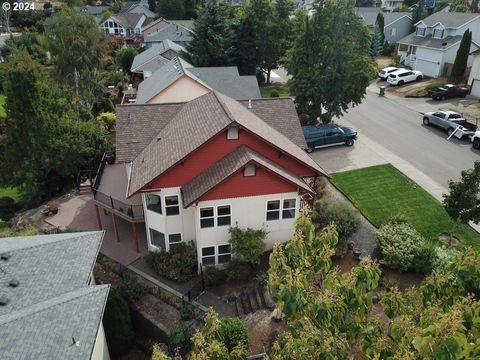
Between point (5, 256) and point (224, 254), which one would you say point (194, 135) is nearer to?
point (224, 254)

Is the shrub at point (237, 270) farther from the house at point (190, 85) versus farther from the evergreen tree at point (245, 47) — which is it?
the evergreen tree at point (245, 47)

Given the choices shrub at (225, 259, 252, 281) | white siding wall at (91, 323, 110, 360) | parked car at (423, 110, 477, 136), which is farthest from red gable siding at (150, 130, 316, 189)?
parked car at (423, 110, 477, 136)

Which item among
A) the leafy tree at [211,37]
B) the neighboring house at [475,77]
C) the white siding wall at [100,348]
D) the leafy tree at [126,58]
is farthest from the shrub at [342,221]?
the leafy tree at [126,58]

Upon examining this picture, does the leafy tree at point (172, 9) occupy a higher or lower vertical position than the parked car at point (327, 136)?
higher

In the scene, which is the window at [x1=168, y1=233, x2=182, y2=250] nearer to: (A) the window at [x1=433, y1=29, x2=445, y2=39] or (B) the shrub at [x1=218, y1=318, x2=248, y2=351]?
(B) the shrub at [x1=218, y1=318, x2=248, y2=351]

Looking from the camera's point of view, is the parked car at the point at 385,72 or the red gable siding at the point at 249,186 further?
the parked car at the point at 385,72

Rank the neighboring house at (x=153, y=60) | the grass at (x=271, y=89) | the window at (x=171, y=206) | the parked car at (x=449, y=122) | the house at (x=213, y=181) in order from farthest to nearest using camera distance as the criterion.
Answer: the grass at (x=271, y=89)
the neighboring house at (x=153, y=60)
the parked car at (x=449, y=122)
the window at (x=171, y=206)
the house at (x=213, y=181)
